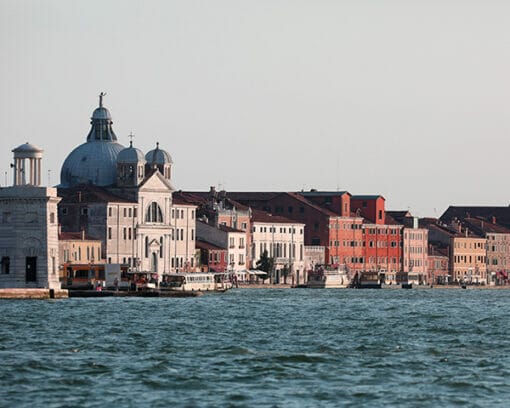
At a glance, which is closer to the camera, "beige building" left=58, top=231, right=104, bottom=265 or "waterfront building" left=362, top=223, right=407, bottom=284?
"beige building" left=58, top=231, right=104, bottom=265

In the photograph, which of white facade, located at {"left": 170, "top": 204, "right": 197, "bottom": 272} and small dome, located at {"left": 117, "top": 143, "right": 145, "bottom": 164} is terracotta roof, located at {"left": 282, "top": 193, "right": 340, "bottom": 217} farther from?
small dome, located at {"left": 117, "top": 143, "right": 145, "bottom": 164}

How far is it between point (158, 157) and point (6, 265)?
5349 cm

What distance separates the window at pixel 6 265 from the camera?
105m

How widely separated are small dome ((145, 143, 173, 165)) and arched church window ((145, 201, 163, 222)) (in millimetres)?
7243

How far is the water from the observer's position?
42.9 meters

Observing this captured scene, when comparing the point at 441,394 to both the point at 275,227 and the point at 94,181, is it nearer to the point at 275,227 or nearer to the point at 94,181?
the point at 94,181

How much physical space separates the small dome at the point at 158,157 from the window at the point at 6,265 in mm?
52205

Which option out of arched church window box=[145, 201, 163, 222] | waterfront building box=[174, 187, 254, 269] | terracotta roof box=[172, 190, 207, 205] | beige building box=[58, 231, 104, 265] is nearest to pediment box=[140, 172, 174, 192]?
arched church window box=[145, 201, 163, 222]

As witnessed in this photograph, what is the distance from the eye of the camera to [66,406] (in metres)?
41.0

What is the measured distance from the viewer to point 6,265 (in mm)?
105312

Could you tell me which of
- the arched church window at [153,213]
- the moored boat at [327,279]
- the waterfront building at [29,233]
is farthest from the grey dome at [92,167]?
the waterfront building at [29,233]

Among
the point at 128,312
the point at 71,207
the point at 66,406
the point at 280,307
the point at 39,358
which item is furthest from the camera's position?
the point at 71,207

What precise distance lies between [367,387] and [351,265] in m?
147

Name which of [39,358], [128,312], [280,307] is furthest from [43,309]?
[39,358]
